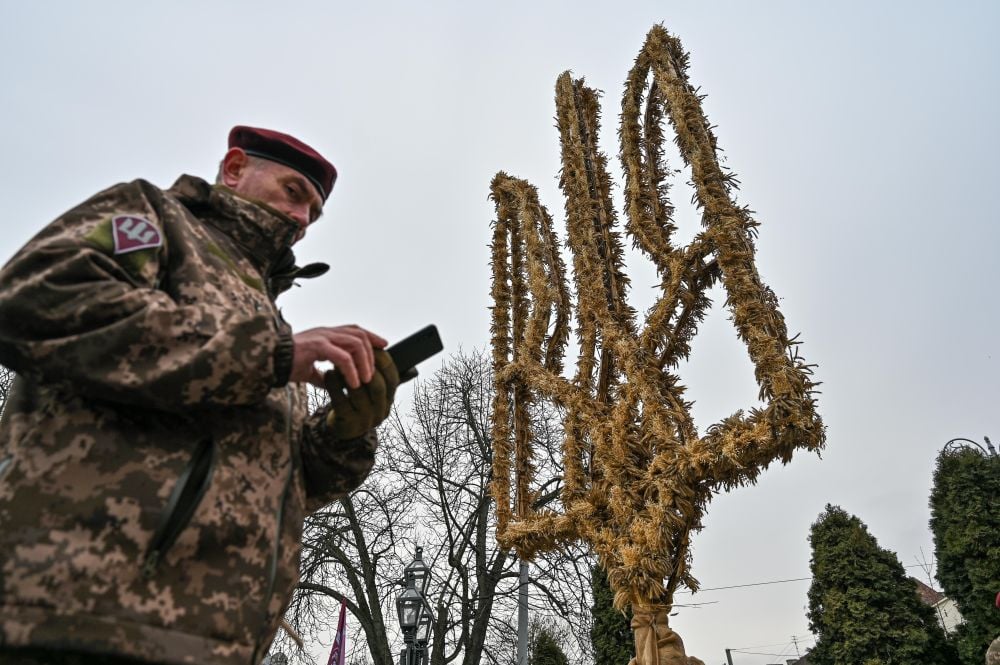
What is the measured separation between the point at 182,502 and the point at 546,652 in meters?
13.8

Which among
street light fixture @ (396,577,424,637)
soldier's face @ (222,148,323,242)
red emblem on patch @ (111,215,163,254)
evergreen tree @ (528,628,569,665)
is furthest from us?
evergreen tree @ (528,628,569,665)

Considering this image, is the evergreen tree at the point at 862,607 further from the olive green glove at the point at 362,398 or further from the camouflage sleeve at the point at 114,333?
the camouflage sleeve at the point at 114,333

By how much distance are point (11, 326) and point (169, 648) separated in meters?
0.57

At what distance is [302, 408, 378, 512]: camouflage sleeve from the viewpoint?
1495 mm

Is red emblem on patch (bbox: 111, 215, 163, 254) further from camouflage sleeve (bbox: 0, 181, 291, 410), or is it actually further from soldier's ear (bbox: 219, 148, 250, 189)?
soldier's ear (bbox: 219, 148, 250, 189)

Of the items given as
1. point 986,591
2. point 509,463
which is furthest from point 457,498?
point 986,591

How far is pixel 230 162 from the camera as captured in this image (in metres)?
1.64

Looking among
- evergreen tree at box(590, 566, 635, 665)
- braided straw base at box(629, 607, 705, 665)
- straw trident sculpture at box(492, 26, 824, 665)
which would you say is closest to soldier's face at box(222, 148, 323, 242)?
straw trident sculpture at box(492, 26, 824, 665)

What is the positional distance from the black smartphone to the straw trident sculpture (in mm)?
2824

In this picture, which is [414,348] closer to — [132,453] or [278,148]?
[132,453]

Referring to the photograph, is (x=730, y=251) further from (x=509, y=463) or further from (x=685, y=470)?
(x=509, y=463)

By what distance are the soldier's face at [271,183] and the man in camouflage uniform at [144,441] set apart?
0.93ft

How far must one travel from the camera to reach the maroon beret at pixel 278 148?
5.43ft

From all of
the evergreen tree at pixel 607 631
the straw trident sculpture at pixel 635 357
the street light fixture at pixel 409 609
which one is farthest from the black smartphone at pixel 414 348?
the evergreen tree at pixel 607 631
